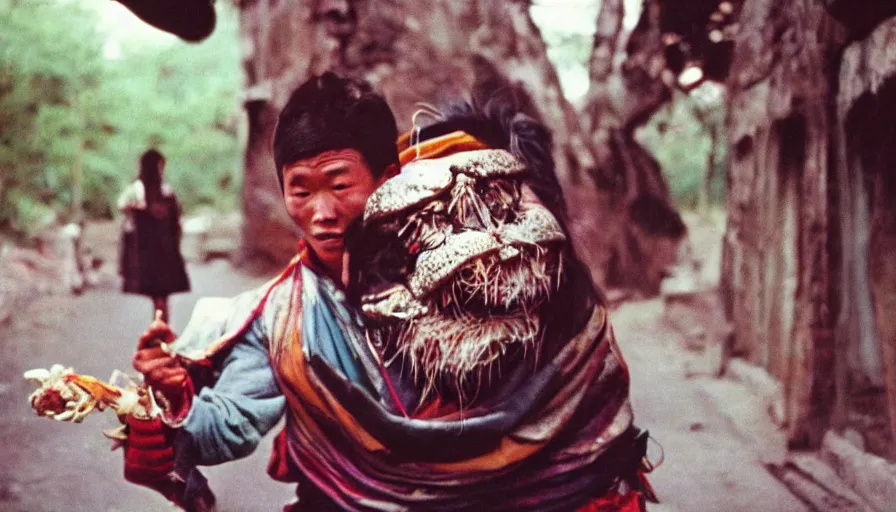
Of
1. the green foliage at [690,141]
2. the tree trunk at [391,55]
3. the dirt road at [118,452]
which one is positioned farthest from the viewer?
the green foliage at [690,141]

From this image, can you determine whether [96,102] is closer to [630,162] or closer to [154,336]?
[154,336]

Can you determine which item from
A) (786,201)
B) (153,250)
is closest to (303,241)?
(153,250)

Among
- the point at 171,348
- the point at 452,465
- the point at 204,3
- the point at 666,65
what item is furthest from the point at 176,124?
the point at 666,65

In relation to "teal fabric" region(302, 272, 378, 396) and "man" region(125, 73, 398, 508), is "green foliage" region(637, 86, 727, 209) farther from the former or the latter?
"teal fabric" region(302, 272, 378, 396)

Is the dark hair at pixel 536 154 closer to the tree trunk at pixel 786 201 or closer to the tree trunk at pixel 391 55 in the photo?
the tree trunk at pixel 391 55

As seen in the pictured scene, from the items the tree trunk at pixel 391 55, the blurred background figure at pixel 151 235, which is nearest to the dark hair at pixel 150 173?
the blurred background figure at pixel 151 235

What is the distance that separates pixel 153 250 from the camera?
2.22 metres

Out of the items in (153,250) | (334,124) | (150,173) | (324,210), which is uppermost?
(334,124)

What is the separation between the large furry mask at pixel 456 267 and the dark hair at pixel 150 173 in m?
0.66

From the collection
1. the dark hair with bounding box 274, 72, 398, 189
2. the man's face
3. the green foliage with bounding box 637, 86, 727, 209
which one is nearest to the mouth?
the man's face

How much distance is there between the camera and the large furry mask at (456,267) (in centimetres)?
199

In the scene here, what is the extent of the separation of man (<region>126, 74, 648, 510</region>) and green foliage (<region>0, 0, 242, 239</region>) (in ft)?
1.19

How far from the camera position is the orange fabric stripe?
2.06 m

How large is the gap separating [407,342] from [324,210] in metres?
0.42
